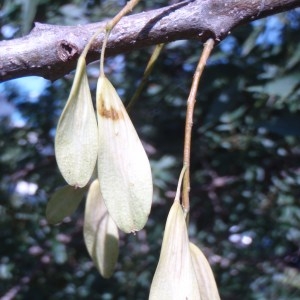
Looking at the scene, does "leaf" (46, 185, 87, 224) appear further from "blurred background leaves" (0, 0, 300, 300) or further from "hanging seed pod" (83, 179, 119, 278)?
"blurred background leaves" (0, 0, 300, 300)

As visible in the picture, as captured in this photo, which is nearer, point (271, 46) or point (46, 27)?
point (46, 27)

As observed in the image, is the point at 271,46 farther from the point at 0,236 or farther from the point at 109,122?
the point at 109,122

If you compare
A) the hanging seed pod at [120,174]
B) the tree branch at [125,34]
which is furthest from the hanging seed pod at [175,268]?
the tree branch at [125,34]

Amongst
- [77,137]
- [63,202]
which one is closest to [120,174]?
[77,137]

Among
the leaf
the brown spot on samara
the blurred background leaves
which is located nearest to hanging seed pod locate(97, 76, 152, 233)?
the brown spot on samara

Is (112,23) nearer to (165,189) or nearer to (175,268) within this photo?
(175,268)

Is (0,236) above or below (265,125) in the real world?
below

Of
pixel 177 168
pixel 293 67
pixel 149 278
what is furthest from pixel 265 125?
pixel 149 278
